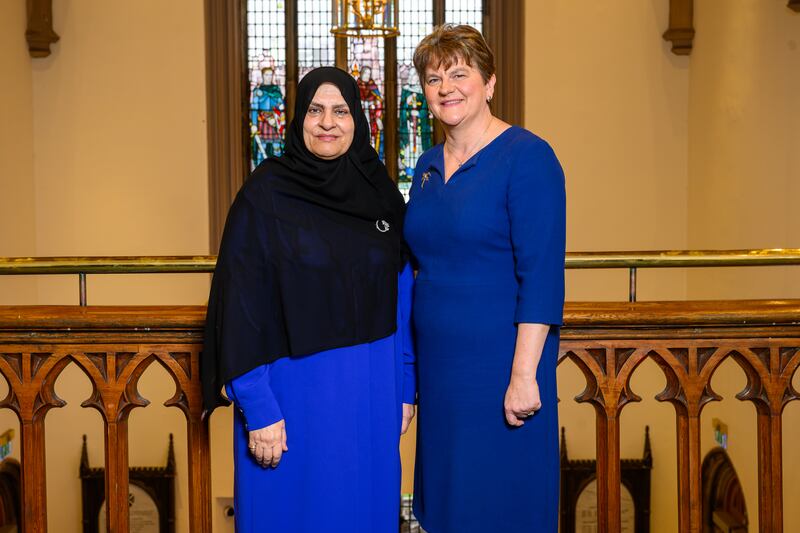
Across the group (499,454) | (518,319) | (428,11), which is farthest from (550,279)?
(428,11)

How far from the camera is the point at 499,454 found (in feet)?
6.33

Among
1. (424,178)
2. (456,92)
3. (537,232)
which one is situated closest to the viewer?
(537,232)

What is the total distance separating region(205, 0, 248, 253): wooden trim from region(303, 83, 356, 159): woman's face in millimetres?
7265

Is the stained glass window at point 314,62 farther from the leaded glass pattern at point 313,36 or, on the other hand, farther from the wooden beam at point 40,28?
the wooden beam at point 40,28

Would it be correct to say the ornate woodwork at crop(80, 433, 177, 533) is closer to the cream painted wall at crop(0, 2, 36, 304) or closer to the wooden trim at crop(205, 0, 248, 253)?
the cream painted wall at crop(0, 2, 36, 304)

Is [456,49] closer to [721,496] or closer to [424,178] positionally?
[424,178]

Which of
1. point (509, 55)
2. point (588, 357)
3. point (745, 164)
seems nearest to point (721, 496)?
point (745, 164)

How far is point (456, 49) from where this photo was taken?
6.30 feet

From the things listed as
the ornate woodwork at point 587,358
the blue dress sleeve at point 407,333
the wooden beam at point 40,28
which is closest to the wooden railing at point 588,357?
the ornate woodwork at point 587,358

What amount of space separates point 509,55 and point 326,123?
748 centimetres

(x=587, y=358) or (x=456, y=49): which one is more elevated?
(x=456, y=49)

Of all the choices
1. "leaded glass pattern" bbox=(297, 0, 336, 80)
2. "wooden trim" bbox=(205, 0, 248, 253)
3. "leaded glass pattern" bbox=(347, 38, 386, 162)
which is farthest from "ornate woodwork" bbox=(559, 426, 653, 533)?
"leaded glass pattern" bbox=(297, 0, 336, 80)

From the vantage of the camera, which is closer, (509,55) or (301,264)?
(301,264)

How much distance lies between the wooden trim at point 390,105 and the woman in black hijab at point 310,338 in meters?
7.69
